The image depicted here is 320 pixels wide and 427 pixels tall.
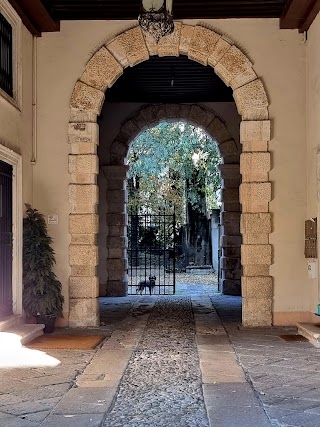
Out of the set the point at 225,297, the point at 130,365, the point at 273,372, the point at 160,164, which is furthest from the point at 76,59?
the point at 160,164

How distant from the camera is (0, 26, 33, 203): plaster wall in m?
6.27

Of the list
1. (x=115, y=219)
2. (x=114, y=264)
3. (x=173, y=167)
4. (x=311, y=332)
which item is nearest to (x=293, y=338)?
(x=311, y=332)

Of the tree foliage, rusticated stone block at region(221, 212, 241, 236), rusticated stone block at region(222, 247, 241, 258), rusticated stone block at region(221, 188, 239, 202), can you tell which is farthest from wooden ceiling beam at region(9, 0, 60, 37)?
the tree foliage

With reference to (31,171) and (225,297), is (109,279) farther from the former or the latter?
(31,171)

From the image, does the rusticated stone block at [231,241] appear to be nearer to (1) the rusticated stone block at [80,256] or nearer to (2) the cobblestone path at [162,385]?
(2) the cobblestone path at [162,385]

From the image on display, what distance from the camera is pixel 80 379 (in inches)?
170

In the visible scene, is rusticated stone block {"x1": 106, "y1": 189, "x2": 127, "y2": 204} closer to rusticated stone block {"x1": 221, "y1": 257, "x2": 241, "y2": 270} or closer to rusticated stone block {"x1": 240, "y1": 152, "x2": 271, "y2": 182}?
rusticated stone block {"x1": 221, "y1": 257, "x2": 241, "y2": 270}

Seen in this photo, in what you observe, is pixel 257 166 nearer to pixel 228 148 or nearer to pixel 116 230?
pixel 228 148

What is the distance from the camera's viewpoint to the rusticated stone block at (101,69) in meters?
7.09

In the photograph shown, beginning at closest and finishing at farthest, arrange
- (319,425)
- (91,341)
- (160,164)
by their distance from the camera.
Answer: (319,425) < (91,341) < (160,164)

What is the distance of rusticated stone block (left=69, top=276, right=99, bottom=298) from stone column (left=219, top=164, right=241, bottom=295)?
431cm

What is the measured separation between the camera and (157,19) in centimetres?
548

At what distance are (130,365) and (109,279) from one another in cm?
577

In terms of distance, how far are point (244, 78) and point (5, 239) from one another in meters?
3.29
